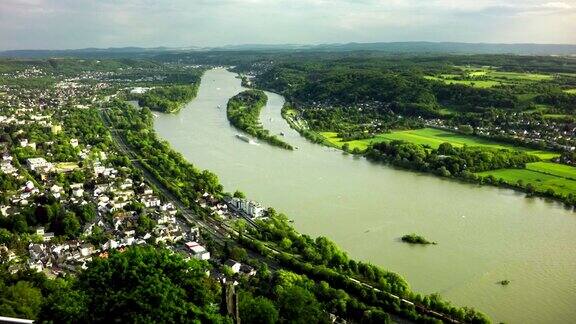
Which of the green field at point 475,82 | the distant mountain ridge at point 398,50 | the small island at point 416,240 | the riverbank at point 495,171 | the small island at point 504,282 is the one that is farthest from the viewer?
the distant mountain ridge at point 398,50

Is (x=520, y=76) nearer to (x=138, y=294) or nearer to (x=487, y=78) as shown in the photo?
(x=487, y=78)

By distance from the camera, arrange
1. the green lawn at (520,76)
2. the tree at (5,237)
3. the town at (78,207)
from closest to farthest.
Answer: the town at (78,207) → the tree at (5,237) → the green lawn at (520,76)

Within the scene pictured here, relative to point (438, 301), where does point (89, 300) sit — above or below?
above

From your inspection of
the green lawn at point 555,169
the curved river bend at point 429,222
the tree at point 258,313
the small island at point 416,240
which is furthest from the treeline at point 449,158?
the tree at point 258,313

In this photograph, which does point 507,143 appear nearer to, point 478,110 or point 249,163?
point 478,110

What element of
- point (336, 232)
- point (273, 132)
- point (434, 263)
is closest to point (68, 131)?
point (273, 132)

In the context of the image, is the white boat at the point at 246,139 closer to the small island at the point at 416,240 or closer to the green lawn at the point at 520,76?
the small island at the point at 416,240
